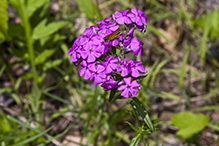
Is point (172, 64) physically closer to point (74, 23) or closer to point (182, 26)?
point (182, 26)

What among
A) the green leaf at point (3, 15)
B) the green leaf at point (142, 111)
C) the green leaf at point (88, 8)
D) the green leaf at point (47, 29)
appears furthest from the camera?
the green leaf at point (47, 29)

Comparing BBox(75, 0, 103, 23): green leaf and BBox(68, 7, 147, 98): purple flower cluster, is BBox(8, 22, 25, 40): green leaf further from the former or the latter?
BBox(68, 7, 147, 98): purple flower cluster

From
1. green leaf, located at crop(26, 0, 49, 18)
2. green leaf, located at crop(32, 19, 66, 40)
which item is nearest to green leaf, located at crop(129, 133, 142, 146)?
green leaf, located at crop(32, 19, 66, 40)

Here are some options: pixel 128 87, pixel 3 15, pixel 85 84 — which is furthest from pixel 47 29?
pixel 128 87

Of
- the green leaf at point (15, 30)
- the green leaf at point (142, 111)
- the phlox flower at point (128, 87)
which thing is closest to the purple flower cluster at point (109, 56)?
the phlox flower at point (128, 87)

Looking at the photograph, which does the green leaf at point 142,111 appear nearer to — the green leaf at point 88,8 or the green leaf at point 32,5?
the green leaf at point 88,8

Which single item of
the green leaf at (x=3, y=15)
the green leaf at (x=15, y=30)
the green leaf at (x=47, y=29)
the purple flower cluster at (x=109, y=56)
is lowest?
the purple flower cluster at (x=109, y=56)
